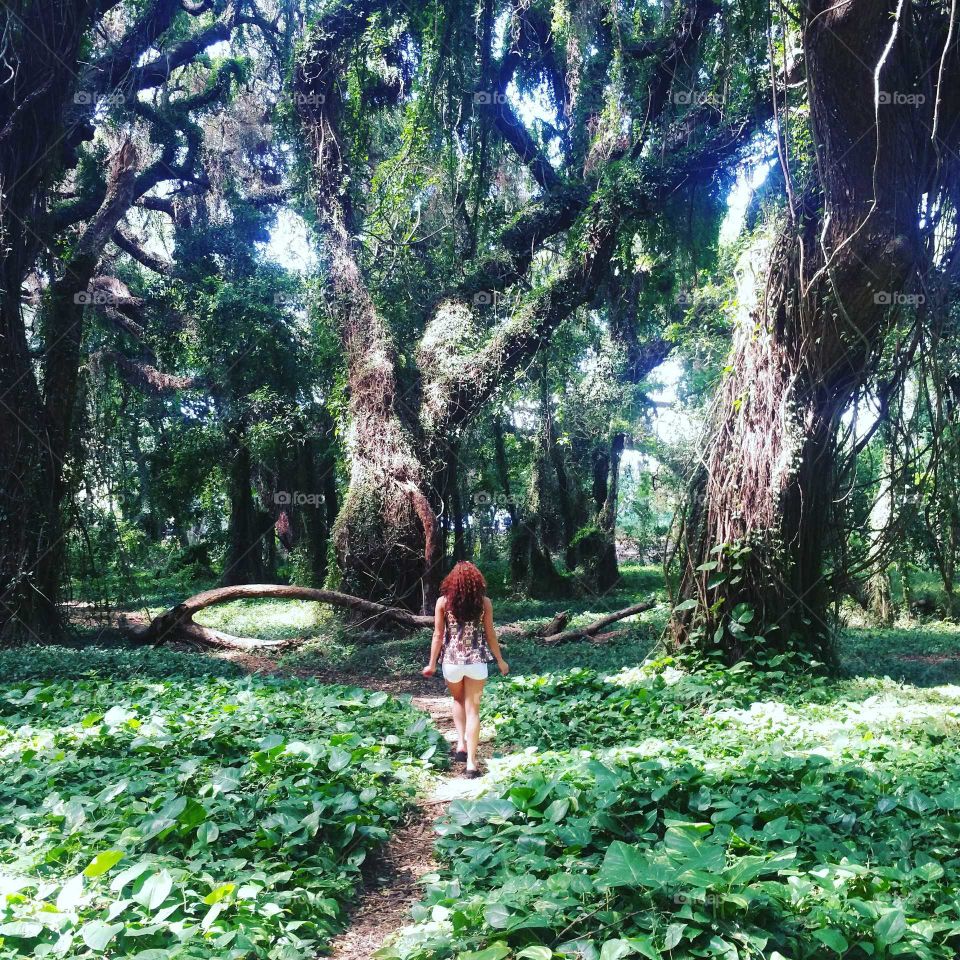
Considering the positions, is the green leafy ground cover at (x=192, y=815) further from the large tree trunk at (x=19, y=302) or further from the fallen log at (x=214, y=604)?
the fallen log at (x=214, y=604)

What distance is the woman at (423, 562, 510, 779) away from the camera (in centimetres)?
609

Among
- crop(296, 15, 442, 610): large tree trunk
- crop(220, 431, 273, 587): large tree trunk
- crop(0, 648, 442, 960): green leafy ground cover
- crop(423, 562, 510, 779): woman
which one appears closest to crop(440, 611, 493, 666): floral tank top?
crop(423, 562, 510, 779): woman

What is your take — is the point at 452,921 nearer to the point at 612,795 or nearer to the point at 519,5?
the point at 612,795

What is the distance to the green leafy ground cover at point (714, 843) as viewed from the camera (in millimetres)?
2930

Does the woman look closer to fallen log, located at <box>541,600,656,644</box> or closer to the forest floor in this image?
the forest floor

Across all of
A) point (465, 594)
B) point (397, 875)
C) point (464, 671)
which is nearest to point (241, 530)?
point (465, 594)

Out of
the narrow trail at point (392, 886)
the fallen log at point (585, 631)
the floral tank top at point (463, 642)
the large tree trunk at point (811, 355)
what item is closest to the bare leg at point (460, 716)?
the floral tank top at point (463, 642)

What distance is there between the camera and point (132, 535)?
2148cm

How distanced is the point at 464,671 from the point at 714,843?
9.08 feet

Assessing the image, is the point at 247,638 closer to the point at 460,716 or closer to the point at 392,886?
the point at 460,716

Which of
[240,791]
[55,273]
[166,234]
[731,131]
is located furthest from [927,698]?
[166,234]

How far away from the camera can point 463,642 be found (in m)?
6.19

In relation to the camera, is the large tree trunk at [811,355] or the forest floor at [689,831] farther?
the large tree trunk at [811,355]

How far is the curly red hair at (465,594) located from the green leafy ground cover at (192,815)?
0.88 m
